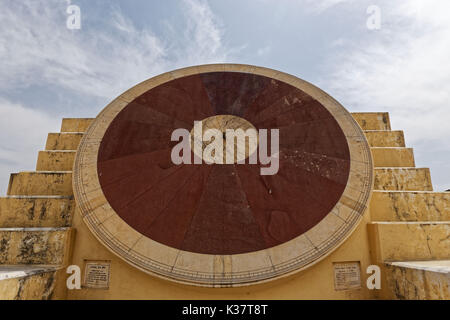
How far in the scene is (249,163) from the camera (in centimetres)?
544

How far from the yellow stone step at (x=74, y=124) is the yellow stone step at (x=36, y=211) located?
326 cm

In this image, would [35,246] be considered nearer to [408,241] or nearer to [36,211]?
[36,211]

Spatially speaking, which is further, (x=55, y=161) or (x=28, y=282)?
(x=55, y=161)

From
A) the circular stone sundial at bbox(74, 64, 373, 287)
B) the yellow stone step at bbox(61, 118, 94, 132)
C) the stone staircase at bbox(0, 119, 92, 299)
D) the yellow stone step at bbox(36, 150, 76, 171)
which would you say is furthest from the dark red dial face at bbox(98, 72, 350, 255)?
the yellow stone step at bbox(61, 118, 94, 132)

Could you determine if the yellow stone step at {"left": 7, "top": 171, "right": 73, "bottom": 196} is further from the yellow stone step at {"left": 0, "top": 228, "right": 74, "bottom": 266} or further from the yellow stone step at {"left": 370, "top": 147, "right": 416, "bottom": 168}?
the yellow stone step at {"left": 370, "top": 147, "right": 416, "bottom": 168}

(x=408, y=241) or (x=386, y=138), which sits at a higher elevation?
(x=386, y=138)

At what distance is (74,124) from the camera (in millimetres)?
8156

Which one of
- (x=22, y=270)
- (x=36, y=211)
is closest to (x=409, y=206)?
(x=22, y=270)

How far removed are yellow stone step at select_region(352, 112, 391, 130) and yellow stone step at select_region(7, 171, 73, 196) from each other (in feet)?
26.9

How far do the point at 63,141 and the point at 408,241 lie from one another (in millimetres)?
8748

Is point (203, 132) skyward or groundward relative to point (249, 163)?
skyward
